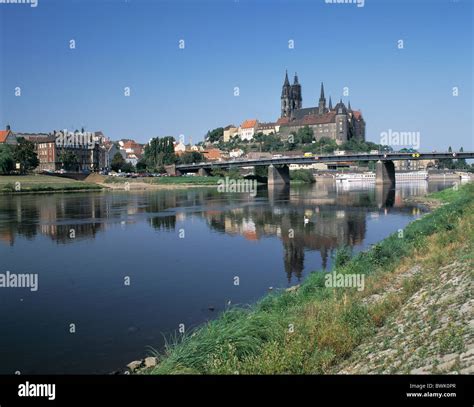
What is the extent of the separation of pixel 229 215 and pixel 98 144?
98.3m

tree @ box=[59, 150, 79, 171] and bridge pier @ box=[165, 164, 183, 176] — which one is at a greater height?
tree @ box=[59, 150, 79, 171]

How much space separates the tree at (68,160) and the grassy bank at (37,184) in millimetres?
17868

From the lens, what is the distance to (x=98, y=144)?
440ft

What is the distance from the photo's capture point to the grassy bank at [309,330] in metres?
8.92

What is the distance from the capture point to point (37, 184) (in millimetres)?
81938

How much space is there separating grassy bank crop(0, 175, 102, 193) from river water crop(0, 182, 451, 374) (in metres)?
34.2

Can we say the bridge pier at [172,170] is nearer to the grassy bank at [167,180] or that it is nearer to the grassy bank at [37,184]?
the grassy bank at [167,180]

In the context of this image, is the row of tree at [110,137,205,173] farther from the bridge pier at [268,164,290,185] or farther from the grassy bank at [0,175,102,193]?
the bridge pier at [268,164,290,185]

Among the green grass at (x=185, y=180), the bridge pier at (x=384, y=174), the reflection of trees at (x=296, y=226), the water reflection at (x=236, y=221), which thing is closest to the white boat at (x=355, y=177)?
the bridge pier at (x=384, y=174)

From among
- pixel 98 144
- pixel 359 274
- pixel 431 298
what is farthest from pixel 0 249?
pixel 98 144

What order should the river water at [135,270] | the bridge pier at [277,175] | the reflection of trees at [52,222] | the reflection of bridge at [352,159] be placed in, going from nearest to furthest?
the river water at [135,270] → the reflection of trees at [52,222] → the reflection of bridge at [352,159] → the bridge pier at [277,175]

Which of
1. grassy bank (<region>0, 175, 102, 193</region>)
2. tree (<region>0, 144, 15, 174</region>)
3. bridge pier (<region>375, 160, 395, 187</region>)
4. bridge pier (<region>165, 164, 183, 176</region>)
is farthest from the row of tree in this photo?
bridge pier (<region>375, 160, 395, 187</region>)

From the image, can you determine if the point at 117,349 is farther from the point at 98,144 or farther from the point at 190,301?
the point at 98,144

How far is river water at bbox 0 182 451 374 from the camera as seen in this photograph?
13062 millimetres
